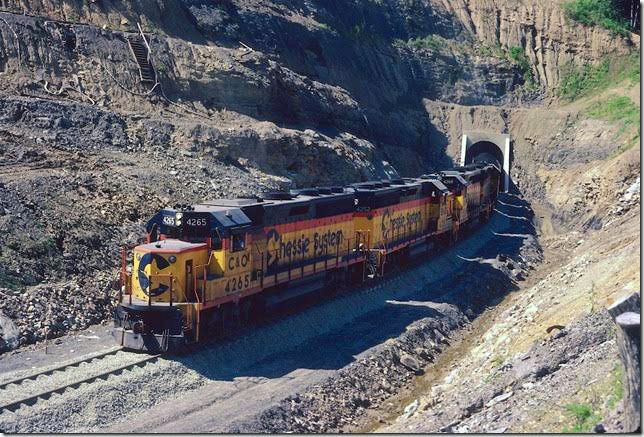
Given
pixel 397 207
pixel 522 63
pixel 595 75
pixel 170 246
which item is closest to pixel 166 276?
pixel 170 246

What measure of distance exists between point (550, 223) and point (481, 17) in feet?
98.4

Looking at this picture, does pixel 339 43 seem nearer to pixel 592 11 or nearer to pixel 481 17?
pixel 481 17

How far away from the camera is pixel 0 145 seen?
28312 mm

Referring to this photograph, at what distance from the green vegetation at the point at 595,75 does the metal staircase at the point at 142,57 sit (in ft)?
128

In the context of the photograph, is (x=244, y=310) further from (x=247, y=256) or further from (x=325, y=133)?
(x=325, y=133)

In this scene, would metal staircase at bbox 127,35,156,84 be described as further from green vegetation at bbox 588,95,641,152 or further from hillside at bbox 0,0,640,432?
green vegetation at bbox 588,95,641,152

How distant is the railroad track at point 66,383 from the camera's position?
1517 centimetres

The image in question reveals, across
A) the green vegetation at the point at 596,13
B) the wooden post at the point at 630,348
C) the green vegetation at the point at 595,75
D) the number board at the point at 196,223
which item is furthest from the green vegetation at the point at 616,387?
the green vegetation at the point at 596,13

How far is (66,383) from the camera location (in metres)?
16.2

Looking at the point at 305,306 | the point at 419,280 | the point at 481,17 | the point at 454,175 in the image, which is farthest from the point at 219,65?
the point at 481,17

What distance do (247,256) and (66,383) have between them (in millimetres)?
5977

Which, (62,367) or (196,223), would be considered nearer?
(62,367)

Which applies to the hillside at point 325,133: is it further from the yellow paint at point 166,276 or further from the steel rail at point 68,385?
the steel rail at point 68,385

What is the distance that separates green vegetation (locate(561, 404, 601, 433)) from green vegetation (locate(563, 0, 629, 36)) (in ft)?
210
